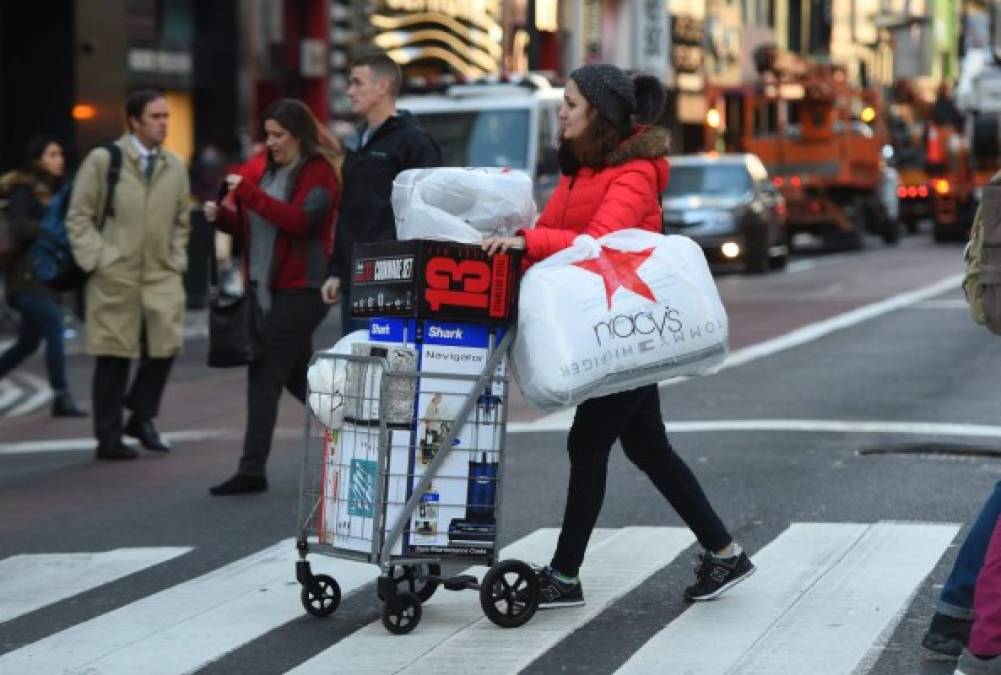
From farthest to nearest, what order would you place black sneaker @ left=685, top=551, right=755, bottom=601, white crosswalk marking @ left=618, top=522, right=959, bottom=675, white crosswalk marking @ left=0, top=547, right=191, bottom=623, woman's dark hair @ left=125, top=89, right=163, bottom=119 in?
woman's dark hair @ left=125, top=89, right=163, bottom=119 → white crosswalk marking @ left=0, top=547, right=191, bottom=623 → black sneaker @ left=685, top=551, right=755, bottom=601 → white crosswalk marking @ left=618, top=522, right=959, bottom=675

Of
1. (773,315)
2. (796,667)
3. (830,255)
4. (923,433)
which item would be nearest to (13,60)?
(773,315)

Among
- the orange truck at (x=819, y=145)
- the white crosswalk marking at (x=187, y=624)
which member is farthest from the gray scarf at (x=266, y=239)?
the orange truck at (x=819, y=145)

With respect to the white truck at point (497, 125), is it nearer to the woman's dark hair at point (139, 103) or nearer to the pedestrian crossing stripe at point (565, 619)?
the woman's dark hair at point (139, 103)

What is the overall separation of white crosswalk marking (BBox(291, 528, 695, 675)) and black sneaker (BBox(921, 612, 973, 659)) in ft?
3.75

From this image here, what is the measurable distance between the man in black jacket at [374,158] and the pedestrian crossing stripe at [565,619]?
1289 mm

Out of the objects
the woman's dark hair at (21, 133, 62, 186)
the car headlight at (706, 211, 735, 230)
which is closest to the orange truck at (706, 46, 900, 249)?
the car headlight at (706, 211, 735, 230)

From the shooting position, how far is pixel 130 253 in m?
11.3

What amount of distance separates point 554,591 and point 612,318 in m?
0.98

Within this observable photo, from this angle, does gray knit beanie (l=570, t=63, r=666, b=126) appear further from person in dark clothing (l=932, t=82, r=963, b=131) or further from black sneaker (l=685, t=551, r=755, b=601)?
person in dark clothing (l=932, t=82, r=963, b=131)

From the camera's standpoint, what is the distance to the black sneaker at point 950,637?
6230 millimetres

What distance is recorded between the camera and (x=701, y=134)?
2424 inches

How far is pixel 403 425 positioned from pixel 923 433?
5.60 meters

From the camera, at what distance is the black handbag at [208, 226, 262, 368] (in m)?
9.91

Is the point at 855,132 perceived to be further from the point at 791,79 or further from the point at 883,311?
the point at 883,311
